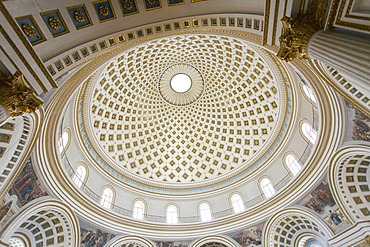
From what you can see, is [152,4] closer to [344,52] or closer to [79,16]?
[79,16]

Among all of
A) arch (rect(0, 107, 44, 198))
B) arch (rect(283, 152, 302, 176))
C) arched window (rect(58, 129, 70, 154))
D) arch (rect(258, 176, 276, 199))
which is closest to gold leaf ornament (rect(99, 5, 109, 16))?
arch (rect(0, 107, 44, 198))

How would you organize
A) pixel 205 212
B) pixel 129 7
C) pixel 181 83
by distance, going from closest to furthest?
pixel 129 7, pixel 205 212, pixel 181 83

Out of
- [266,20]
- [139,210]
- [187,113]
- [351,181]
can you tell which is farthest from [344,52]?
[187,113]

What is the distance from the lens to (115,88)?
24.1 metres

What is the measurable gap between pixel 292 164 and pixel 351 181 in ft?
18.4

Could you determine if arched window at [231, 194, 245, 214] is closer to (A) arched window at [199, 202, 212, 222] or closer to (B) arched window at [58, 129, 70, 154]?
(A) arched window at [199, 202, 212, 222]

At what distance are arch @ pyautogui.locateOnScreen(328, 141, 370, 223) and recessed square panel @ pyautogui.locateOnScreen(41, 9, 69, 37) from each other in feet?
50.7

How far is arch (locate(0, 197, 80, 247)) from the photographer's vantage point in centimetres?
1438

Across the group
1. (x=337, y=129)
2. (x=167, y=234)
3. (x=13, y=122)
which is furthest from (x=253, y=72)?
(x=13, y=122)

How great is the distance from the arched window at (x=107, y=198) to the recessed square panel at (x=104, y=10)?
51.0ft

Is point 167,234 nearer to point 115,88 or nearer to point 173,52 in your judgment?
point 115,88

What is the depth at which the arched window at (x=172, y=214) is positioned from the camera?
72.3 feet

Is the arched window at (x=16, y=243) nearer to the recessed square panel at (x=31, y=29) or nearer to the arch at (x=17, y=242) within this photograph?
the arch at (x=17, y=242)

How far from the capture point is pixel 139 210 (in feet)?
72.7
